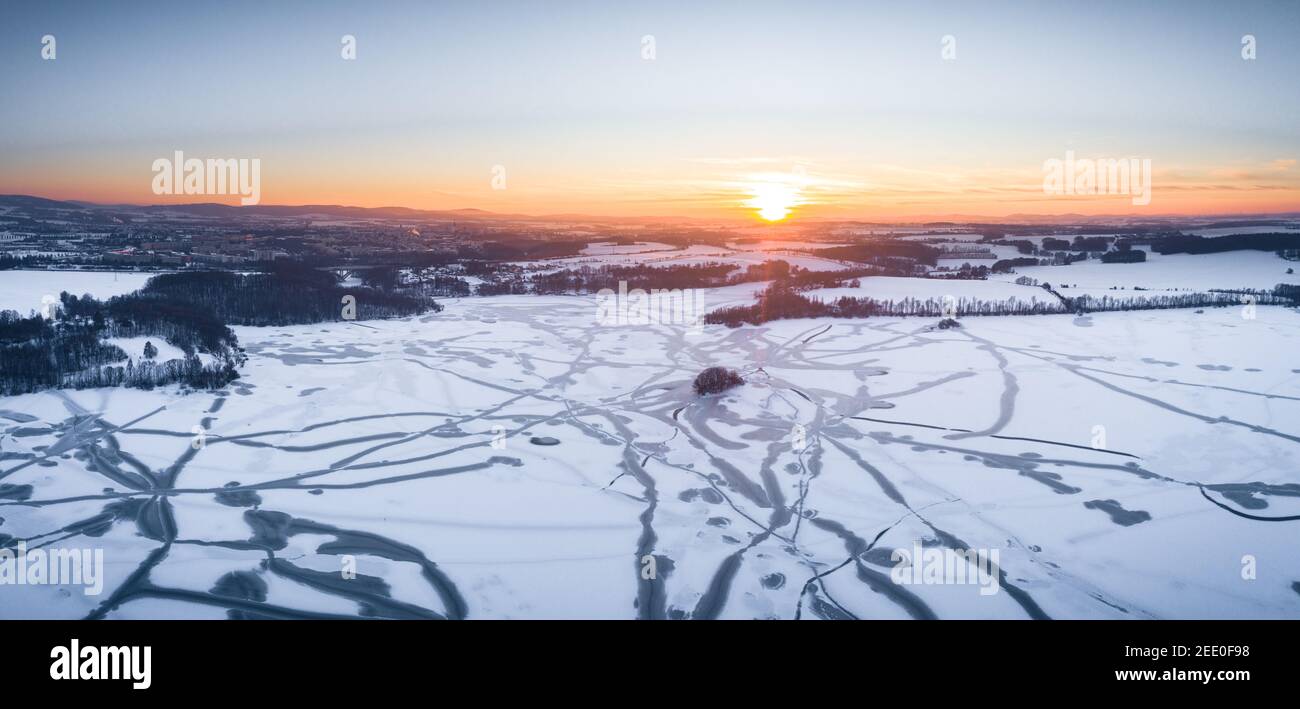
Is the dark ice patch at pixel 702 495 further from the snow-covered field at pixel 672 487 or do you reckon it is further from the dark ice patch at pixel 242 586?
the dark ice patch at pixel 242 586

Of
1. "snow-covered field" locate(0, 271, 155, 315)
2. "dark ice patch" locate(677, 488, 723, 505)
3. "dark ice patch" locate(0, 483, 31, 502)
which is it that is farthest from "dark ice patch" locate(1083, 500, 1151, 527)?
"snow-covered field" locate(0, 271, 155, 315)

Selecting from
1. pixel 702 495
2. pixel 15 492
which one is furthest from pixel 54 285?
pixel 702 495

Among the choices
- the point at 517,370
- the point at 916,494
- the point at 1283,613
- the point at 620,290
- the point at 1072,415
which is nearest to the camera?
the point at 1283,613

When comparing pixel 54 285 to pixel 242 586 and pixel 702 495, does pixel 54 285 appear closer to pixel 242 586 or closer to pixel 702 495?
pixel 242 586

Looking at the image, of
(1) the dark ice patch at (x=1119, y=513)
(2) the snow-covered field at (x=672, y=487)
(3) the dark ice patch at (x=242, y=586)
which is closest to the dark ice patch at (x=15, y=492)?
(2) the snow-covered field at (x=672, y=487)

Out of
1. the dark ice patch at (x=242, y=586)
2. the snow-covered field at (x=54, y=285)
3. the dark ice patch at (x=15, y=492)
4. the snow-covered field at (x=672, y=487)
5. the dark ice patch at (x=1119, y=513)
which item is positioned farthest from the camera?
the snow-covered field at (x=54, y=285)

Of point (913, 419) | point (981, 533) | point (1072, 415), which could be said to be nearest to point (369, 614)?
point (981, 533)
